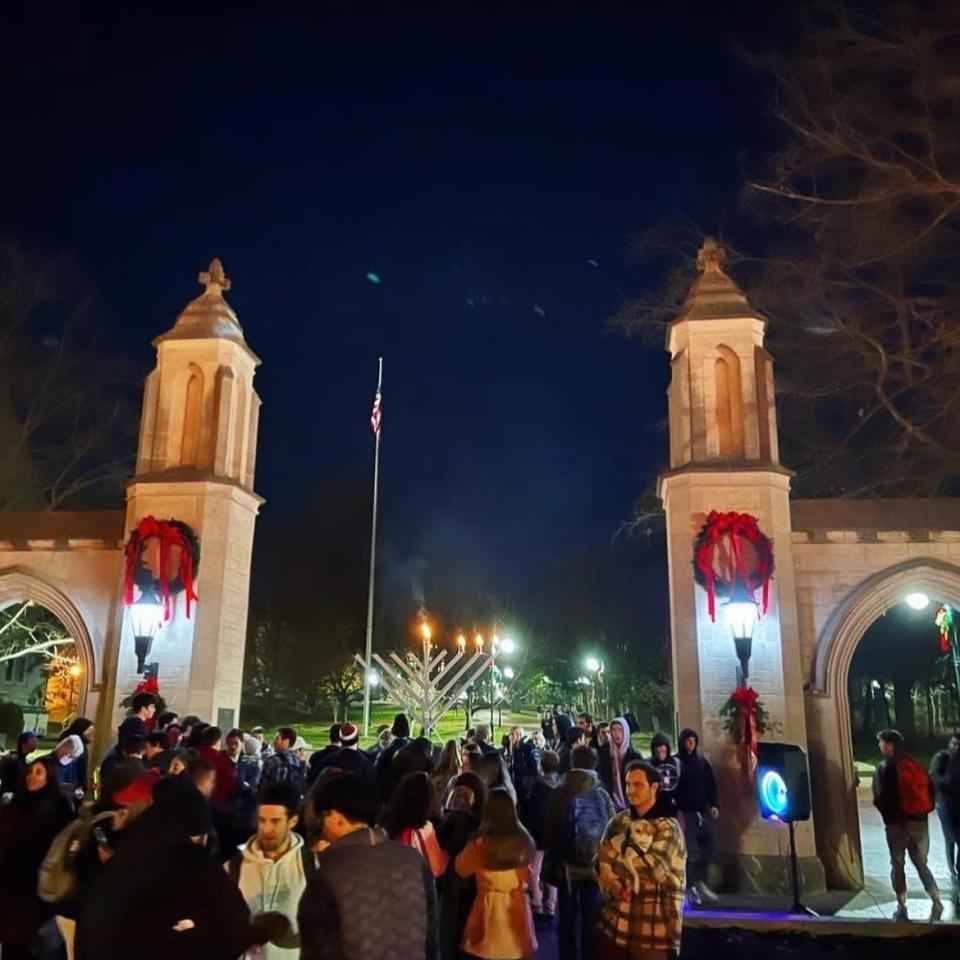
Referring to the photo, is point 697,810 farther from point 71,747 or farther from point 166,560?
point 166,560

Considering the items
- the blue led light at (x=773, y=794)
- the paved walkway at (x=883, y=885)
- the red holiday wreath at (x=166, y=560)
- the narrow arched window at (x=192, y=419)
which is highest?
the narrow arched window at (x=192, y=419)

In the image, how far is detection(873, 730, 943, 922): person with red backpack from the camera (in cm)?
824

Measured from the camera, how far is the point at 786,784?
868 cm

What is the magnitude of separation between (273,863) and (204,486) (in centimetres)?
900

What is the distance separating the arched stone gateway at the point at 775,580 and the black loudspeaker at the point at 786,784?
2080mm

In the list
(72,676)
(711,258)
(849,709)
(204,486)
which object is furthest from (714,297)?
(72,676)

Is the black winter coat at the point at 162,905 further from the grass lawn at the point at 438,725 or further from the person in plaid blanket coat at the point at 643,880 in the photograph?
the grass lawn at the point at 438,725

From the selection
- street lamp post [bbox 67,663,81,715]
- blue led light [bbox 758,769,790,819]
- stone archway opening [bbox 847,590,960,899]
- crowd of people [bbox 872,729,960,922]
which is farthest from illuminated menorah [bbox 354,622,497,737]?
street lamp post [bbox 67,663,81,715]

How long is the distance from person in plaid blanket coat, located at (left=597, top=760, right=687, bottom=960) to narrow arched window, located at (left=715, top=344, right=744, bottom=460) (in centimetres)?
843

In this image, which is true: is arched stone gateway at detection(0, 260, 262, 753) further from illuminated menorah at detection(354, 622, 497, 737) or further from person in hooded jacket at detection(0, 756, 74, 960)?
person in hooded jacket at detection(0, 756, 74, 960)

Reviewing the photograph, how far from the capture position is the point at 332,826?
337cm

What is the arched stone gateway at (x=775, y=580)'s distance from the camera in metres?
10.8

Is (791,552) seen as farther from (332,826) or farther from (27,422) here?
(27,422)

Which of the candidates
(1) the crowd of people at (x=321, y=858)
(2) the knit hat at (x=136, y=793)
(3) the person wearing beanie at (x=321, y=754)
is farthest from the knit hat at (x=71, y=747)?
(2) the knit hat at (x=136, y=793)
